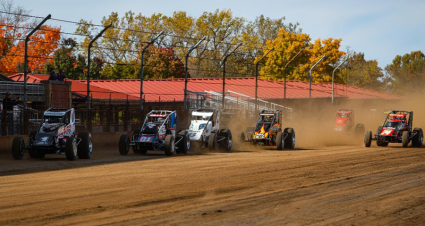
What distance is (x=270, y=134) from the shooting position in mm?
25344

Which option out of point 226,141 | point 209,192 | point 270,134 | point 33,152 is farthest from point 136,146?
point 209,192

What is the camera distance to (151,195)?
458 inches

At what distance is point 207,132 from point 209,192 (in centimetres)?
1162

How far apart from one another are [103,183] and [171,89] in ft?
101

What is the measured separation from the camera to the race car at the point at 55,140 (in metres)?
18.4

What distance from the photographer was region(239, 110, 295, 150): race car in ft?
82.8

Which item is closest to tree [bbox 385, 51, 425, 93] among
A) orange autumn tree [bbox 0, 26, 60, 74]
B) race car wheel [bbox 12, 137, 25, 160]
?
orange autumn tree [bbox 0, 26, 60, 74]

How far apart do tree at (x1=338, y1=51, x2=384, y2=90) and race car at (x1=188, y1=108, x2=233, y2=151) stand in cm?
6412

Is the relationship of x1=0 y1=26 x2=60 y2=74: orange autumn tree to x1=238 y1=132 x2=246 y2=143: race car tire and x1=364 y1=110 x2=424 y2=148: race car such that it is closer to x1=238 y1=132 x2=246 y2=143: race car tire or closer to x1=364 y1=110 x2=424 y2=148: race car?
x1=238 y1=132 x2=246 y2=143: race car tire

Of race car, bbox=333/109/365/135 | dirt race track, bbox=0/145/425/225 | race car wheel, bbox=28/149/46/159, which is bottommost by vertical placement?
dirt race track, bbox=0/145/425/225

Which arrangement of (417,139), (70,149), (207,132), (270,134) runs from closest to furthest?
(70,149)
(207,132)
(270,134)
(417,139)

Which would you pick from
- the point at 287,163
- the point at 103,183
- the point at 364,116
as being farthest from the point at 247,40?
the point at 103,183

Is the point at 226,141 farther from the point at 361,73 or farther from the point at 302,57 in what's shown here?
the point at 361,73

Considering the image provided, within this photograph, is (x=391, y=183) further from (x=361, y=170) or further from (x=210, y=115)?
(x=210, y=115)
